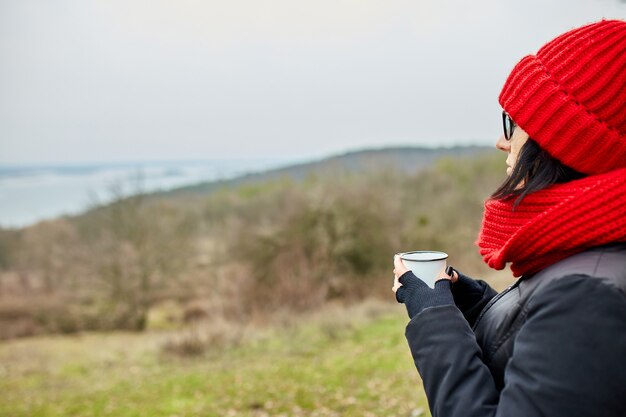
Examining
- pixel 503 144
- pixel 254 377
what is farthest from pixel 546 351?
pixel 254 377

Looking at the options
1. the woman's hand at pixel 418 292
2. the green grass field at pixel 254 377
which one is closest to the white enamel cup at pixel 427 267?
the woman's hand at pixel 418 292

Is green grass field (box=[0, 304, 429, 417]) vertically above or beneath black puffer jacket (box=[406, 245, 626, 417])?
beneath

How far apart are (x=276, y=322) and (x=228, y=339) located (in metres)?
2.46

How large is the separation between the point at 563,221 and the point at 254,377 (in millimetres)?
9350

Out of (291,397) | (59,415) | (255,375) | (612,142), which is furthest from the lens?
(255,375)

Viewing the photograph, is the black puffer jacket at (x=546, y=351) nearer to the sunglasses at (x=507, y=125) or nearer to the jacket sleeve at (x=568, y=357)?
the jacket sleeve at (x=568, y=357)

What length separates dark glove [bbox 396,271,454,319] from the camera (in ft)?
4.08

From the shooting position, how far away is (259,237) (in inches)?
797

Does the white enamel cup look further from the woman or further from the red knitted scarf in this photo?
the red knitted scarf

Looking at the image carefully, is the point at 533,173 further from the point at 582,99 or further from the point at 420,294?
the point at 420,294

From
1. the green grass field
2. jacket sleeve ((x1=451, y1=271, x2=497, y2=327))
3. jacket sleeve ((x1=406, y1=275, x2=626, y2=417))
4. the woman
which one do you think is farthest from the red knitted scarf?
the green grass field

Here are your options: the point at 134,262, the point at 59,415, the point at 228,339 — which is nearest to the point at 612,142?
the point at 59,415

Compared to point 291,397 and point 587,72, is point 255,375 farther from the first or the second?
point 587,72

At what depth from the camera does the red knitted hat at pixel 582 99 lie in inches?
44.8
